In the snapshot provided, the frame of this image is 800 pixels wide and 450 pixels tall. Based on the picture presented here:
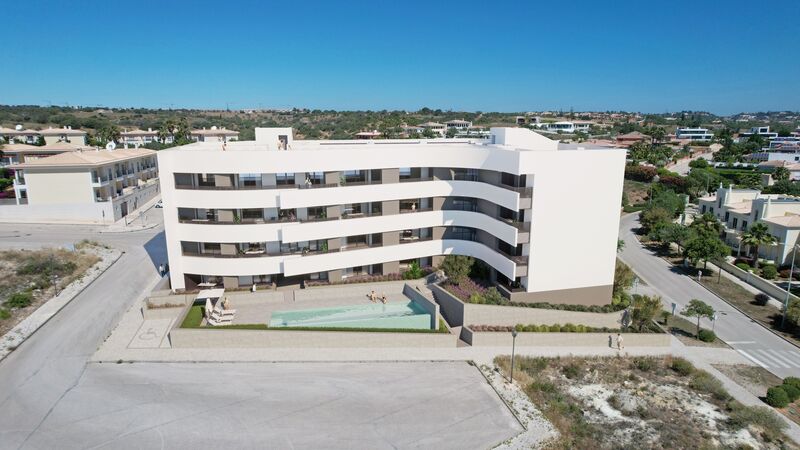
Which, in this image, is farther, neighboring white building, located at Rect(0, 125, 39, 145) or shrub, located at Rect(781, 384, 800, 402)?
neighboring white building, located at Rect(0, 125, 39, 145)

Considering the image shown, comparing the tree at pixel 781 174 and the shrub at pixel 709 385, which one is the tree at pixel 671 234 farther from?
the tree at pixel 781 174

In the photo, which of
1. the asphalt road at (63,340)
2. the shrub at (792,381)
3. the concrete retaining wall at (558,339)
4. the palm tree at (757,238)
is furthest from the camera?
the palm tree at (757,238)

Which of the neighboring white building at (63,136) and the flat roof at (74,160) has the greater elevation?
the neighboring white building at (63,136)

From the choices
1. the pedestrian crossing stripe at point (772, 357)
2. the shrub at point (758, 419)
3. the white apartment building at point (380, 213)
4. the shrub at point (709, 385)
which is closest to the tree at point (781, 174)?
the pedestrian crossing stripe at point (772, 357)

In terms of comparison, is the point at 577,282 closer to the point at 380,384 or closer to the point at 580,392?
the point at 580,392

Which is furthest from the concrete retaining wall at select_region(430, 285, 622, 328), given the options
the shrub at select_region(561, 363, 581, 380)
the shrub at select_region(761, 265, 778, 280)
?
the shrub at select_region(761, 265, 778, 280)

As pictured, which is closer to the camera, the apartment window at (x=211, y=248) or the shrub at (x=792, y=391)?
the shrub at (x=792, y=391)

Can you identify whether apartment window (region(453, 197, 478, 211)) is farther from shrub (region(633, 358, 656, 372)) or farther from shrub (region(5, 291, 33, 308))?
shrub (region(5, 291, 33, 308))
